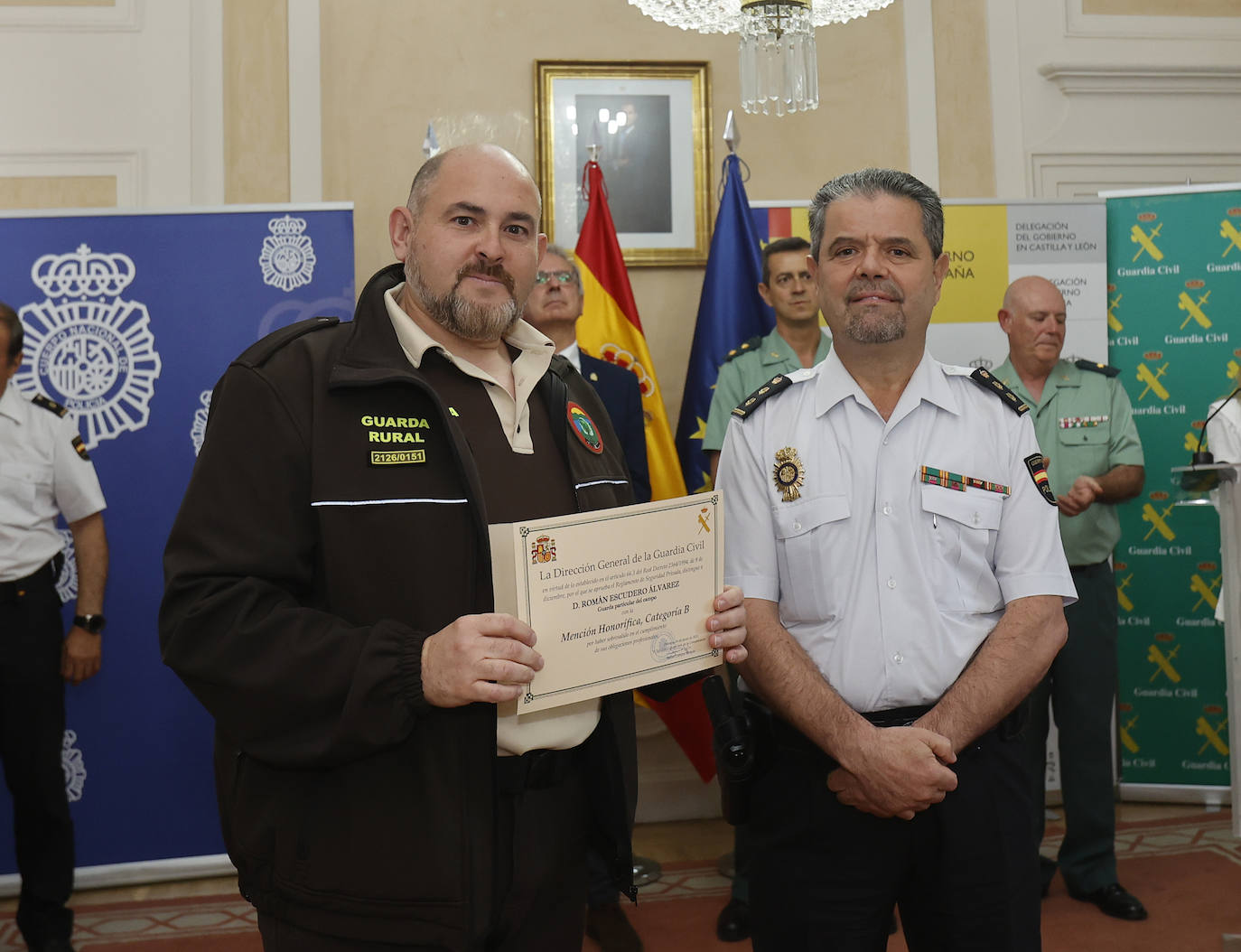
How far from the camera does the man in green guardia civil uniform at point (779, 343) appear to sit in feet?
11.4

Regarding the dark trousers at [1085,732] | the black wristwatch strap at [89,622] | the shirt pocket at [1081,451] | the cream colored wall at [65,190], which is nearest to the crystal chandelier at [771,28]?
the shirt pocket at [1081,451]

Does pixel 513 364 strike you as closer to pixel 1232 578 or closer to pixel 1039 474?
pixel 1039 474

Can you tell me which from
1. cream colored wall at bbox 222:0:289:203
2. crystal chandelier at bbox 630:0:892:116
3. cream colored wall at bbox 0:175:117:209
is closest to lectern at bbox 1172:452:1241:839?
crystal chandelier at bbox 630:0:892:116

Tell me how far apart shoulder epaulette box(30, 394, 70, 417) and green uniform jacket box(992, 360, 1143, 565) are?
9.73 feet

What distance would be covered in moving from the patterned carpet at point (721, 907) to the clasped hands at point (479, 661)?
6.53ft

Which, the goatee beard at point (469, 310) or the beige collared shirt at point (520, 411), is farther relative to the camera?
the goatee beard at point (469, 310)

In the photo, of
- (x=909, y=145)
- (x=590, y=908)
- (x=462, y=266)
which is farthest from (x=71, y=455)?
(x=909, y=145)

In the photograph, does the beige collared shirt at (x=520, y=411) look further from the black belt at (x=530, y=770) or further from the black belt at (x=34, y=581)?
the black belt at (x=34, y=581)

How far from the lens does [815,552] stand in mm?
1732

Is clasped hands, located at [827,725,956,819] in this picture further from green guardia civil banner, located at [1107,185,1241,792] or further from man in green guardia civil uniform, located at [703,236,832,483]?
green guardia civil banner, located at [1107,185,1241,792]

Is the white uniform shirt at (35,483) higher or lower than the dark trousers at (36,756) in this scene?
higher

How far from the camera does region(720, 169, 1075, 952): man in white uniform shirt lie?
1.61 meters

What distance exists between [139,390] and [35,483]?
521mm

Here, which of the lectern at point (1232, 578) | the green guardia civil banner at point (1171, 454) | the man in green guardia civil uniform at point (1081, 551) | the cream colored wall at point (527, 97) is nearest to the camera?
the lectern at point (1232, 578)
